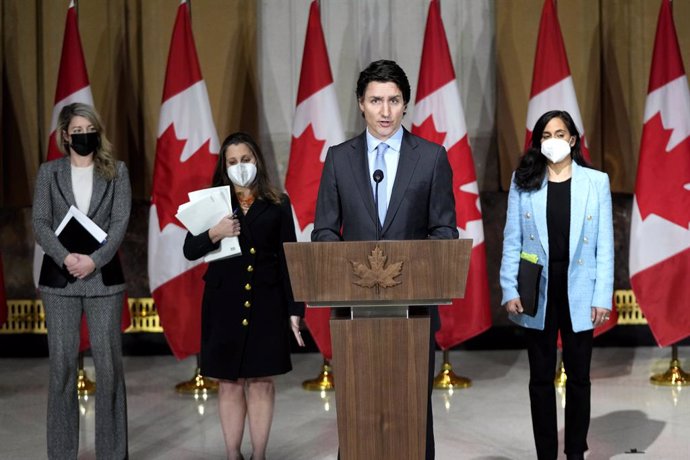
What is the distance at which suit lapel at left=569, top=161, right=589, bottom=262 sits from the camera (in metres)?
4.27

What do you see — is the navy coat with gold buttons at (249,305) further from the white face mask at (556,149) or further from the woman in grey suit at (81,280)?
the white face mask at (556,149)

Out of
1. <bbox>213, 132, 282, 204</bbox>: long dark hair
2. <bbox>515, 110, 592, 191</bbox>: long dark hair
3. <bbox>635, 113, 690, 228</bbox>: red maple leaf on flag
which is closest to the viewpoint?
<bbox>515, 110, 592, 191</bbox>: long dark hair

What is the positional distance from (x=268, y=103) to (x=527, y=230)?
3.81 metres

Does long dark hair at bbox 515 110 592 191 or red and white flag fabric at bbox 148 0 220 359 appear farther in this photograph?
red and white flag fabric at bbox 148 0 220 359

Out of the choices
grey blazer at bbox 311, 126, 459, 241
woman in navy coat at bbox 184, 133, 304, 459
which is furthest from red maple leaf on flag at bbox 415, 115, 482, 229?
grey blazer at bbox 311, 126, 459, 241

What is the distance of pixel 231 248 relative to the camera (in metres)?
4.45

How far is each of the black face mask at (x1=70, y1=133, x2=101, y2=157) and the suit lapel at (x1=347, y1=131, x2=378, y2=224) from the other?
1.76m

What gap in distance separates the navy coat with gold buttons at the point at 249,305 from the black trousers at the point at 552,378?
44.5 inches

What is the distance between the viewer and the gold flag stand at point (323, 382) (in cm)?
653

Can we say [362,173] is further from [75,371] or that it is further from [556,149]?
[75,371]

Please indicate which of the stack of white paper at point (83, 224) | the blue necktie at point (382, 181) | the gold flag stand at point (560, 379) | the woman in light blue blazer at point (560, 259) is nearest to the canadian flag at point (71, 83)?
the stack of white paper at point (83, 224)

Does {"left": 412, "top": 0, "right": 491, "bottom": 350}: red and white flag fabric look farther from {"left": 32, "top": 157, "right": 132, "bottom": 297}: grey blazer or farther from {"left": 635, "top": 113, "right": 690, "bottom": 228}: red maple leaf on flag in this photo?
{"left": 32, "top": 157, "right": 132, "bottom": 297}: grey blazer

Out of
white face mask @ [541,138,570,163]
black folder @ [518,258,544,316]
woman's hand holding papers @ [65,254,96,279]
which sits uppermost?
white face mask @ [541,138,570,163]

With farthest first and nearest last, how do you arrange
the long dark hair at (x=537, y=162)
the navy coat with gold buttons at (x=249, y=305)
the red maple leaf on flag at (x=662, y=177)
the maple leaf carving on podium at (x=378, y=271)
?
the red maple leaf on flag at (x=662, y=177)
the navy coat with gold buttons at (x=249, y=305)
the long dark hair at (x=537, y=162)
the maple leaf carving on podium at (x=378, y=271)
